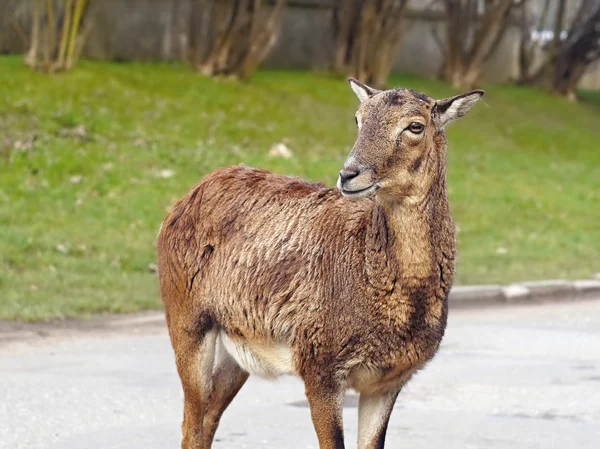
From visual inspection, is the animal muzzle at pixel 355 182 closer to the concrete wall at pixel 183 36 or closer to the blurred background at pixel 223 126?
the blurred background at pixel 223 126

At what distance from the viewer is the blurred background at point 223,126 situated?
12.2 meters

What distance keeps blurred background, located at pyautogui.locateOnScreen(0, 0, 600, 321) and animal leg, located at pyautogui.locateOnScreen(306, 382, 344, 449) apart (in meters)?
5.01

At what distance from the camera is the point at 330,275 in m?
5.19

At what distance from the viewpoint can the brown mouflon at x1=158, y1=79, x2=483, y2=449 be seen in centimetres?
498

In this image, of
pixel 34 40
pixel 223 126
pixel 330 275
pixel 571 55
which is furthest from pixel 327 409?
pixel 571 55

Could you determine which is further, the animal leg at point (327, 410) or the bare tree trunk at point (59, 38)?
the bare tree trunk at point (59, 38)

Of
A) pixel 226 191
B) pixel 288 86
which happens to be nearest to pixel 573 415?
pixel 226 191

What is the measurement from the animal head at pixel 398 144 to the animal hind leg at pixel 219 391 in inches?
49.2

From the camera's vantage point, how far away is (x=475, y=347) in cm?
924

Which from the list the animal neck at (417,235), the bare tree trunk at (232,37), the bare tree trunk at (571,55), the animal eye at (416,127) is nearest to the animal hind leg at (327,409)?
the animal neck at (417,235)

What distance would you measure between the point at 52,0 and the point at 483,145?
7.25 metres

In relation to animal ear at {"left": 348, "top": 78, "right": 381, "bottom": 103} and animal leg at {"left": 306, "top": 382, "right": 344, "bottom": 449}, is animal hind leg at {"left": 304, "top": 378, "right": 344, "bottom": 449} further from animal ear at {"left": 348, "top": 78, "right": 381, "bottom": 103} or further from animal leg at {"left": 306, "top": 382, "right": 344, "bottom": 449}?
animal ear at {"left": 348, "top": 78, "right": 381, "bottom": 103}

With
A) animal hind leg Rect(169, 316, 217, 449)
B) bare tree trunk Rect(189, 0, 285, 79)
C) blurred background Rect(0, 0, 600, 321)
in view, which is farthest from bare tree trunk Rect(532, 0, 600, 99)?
animal hind leg Rect(169, 316, 217, 449)

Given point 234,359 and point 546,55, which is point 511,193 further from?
point 546,55
